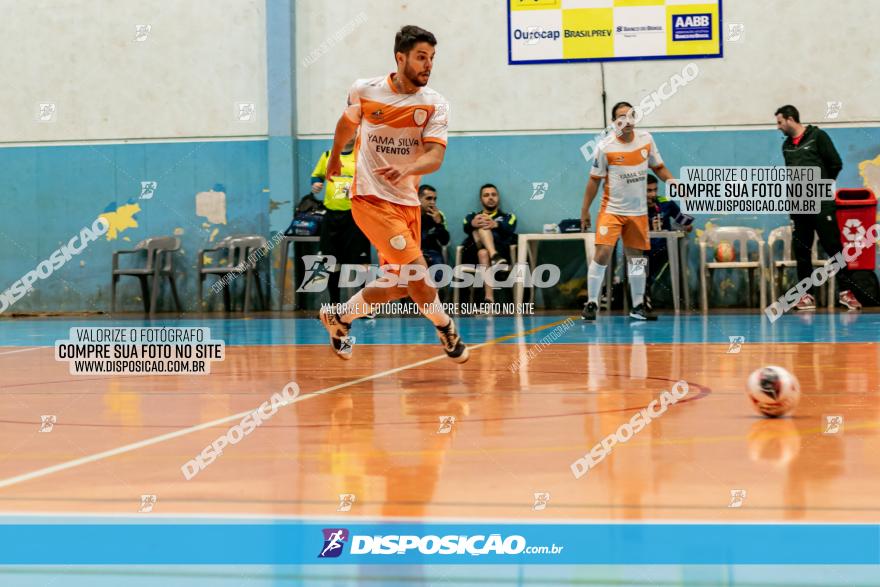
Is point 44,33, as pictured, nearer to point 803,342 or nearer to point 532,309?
point 532,309

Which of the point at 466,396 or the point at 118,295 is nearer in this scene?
the point at 466,396

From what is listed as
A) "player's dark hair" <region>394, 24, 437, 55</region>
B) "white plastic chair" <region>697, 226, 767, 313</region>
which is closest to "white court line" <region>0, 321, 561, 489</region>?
"player's dark hair" <region>394, 24, 437, 55</region>

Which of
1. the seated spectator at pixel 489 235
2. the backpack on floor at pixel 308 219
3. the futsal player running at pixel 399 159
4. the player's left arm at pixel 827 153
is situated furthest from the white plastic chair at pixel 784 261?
the futsal player running at pixel 399 159

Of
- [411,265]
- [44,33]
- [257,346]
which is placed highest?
[44,33]

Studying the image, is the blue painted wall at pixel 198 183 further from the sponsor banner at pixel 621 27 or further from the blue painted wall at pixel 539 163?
the sponsor banner at pixel 621 27

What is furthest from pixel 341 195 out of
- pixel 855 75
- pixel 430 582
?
pixel 430 582

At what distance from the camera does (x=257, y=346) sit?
9.84 m

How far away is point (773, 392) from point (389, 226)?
2915mm

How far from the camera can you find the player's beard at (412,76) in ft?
22.7

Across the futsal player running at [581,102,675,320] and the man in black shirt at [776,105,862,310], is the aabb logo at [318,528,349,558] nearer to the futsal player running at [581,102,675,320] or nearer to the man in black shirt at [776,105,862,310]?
the futsal player running at [581,102,675,320]

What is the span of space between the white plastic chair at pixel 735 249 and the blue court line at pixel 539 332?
132 centimetres

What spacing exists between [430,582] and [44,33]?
1650cm

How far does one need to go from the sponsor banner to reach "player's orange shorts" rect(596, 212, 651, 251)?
4.48 m

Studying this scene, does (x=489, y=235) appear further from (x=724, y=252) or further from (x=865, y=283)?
(x=865, y=283)
